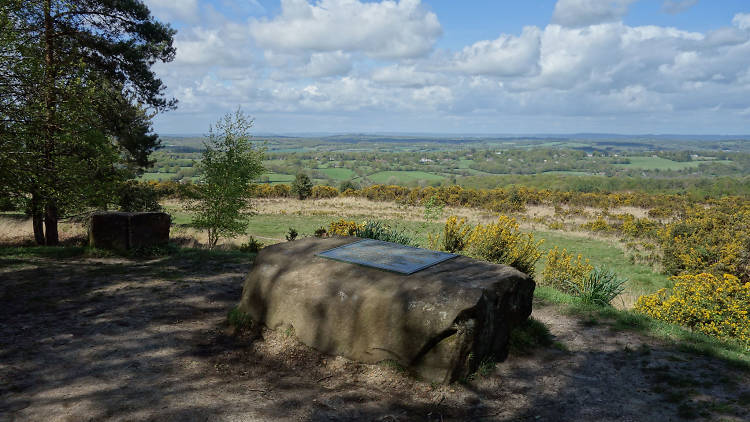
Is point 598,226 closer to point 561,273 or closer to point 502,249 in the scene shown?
point 561,273

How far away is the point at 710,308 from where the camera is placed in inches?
261

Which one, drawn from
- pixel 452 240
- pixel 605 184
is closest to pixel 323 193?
pixel 452 240

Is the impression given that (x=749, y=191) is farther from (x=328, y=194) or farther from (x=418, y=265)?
(x=418, y=265)

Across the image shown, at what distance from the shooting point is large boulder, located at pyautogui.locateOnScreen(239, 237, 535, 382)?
13.5 ft

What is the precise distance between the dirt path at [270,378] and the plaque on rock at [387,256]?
44.6 inches

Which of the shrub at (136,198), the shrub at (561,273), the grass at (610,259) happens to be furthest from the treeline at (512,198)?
the shrub at (561,273)

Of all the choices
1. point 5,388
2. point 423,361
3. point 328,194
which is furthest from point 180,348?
point 328,194

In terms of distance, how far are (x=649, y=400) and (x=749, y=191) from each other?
1774 inches

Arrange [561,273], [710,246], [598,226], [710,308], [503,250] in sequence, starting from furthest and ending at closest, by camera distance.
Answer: [598,226], [710,246], [561,273], [503,250], [710,308]

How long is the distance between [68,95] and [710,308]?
11923 millimetres

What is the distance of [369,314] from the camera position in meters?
4.41

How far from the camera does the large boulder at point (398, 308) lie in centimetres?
410

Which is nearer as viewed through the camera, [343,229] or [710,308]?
[710,308]

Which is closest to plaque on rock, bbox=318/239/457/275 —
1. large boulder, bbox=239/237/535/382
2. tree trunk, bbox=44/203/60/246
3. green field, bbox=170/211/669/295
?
large boulder, bbox=239/237/535/382
